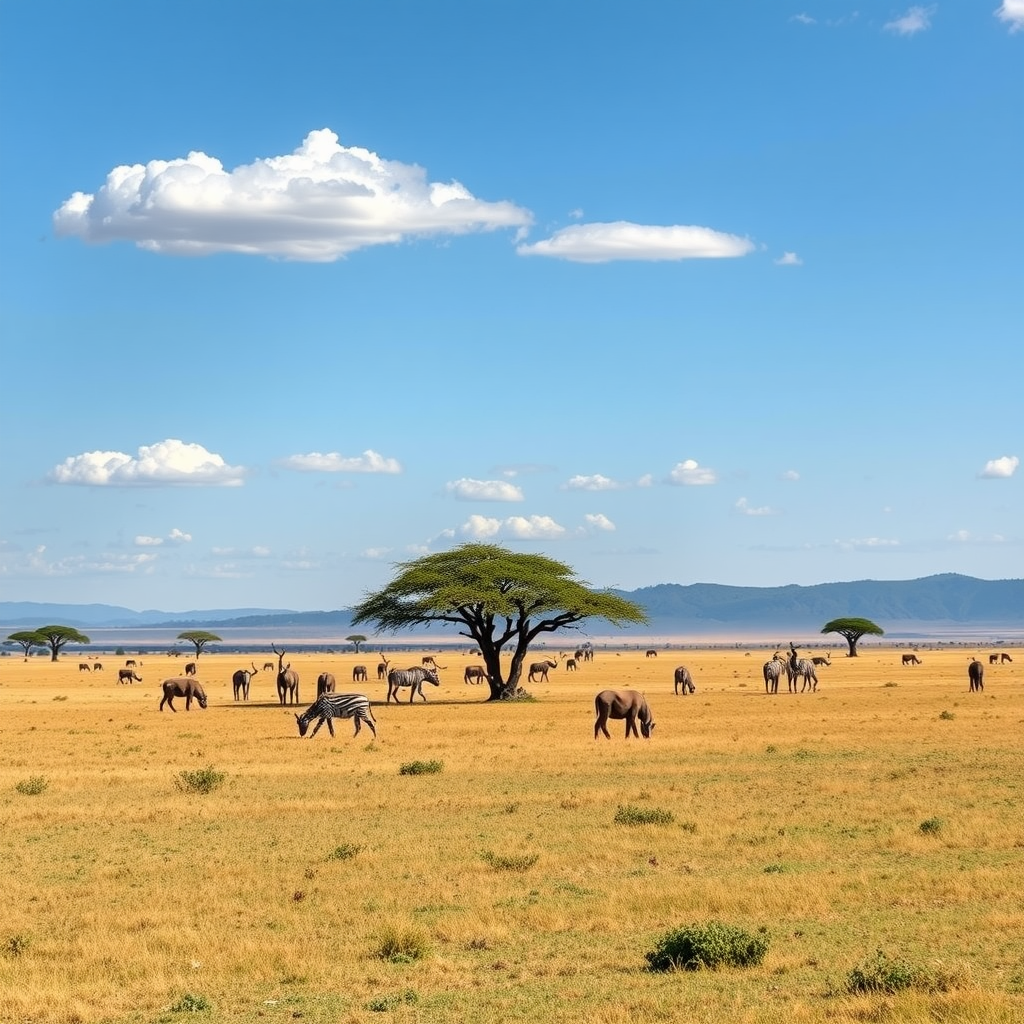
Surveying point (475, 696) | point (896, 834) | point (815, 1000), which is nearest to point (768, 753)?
point (896, 834)

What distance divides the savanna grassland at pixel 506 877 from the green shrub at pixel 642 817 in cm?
9

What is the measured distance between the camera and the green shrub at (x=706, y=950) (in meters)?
13.8

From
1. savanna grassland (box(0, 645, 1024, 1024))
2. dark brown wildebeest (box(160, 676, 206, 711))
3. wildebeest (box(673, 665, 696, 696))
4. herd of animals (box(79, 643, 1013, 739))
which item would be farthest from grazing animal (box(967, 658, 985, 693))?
dark brown wildebeest (box(160, 676, 206, 711))

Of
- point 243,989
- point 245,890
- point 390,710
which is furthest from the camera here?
point 390,710

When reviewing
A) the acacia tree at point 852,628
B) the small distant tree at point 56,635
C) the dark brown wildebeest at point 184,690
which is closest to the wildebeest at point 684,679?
the dark brown wildebeest at point 184,690

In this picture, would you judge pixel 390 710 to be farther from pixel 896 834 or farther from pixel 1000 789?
pixel 896 834

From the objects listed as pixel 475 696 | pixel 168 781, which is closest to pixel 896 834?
Result: pixel 168 781

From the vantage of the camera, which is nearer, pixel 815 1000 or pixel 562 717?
pixel 815 1000

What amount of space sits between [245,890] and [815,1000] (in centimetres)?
843

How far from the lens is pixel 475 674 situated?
87.9 meters

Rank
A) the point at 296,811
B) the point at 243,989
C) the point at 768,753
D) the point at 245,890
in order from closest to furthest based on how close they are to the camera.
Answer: the point at 243,989
the point at 245,890
the point at 296,811
the point at 768,753

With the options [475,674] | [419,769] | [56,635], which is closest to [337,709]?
[419,769]

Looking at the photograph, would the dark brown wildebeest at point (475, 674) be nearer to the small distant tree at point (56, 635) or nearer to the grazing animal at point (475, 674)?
the grazing animal at point (475, 674)

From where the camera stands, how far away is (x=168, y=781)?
3041cm
